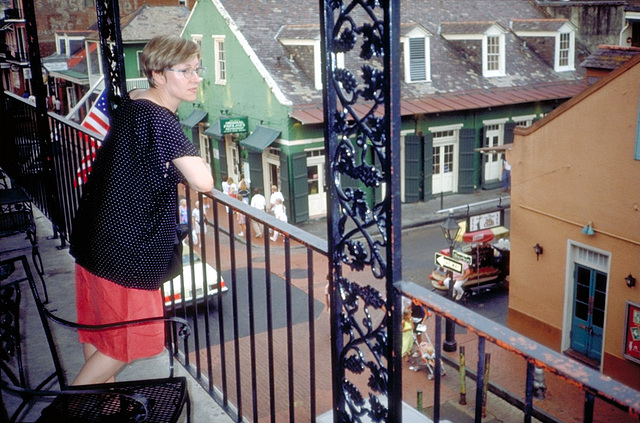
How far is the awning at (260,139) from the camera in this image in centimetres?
1883

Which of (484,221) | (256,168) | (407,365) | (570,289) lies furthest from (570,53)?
(407,365)

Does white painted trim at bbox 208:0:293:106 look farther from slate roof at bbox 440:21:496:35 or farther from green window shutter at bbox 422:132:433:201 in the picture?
slate roof at bbox 440:21:496:35

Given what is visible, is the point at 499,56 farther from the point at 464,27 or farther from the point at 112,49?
the point at 112,49

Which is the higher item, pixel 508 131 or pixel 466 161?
pixel 508 131

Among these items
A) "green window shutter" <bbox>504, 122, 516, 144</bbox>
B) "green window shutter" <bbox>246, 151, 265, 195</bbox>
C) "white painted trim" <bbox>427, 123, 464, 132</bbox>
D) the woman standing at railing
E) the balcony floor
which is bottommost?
"green window shutter" <bbox>246, 151, 265, 195</bbox>

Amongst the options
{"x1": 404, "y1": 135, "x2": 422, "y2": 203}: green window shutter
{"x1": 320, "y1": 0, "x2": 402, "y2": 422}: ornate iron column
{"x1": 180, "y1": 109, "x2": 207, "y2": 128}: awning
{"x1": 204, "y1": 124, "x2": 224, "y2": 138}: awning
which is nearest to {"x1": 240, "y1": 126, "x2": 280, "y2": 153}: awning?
{"x1": 204, "y1": 124, "x2": 224, "y2": 138}: awning

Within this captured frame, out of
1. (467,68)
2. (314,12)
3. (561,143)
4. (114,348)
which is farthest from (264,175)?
(114,348)

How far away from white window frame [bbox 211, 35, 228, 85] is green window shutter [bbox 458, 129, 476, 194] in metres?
8.09

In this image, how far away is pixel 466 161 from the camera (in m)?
21.9

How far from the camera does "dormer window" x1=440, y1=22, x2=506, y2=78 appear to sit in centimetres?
2191

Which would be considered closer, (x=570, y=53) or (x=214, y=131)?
(x=214, y=131)

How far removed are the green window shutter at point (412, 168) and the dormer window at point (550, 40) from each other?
6.93 m

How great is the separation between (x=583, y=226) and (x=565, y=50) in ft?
46.7

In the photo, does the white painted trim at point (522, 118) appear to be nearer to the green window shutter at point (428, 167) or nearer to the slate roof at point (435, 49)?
the slate roof at point (435, 49)
